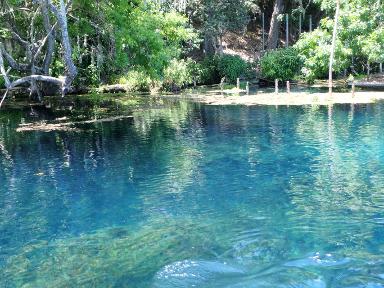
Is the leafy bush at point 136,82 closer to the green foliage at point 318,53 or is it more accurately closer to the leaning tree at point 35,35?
the leaning tree at point 35,35

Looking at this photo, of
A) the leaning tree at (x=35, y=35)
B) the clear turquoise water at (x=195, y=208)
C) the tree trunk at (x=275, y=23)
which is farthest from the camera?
the tree trunk at (x=275, y=23)

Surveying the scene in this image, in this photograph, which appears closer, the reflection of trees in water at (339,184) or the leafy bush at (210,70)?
the reflection of trees in water at (339,184)

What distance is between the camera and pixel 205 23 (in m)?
44.4

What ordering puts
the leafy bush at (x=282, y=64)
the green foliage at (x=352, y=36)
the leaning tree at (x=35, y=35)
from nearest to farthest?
the leaning tree at (x=35, y=35), the green foliage at (x=352, y=36), the leafy bush at (x=282, y=64)

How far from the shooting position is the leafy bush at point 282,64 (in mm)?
43844

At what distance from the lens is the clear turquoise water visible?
358 inches

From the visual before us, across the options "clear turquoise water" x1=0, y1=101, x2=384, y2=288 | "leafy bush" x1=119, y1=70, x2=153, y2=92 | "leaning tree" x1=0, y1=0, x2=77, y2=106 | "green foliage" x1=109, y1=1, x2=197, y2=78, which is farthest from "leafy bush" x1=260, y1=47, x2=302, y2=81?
"clear turquoise water" x1=0, y1=101, x2=384, y2=288

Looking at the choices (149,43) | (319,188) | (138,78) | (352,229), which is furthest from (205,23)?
(352,229)

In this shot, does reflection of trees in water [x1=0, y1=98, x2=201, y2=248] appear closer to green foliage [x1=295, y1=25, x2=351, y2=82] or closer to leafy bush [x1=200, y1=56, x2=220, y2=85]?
green foliage [x1=295, y1=25, x2=351, y2=82]

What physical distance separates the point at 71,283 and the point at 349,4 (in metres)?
35.8

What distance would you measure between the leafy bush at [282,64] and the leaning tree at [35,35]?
67.5 ft

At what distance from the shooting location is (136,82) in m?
41.0

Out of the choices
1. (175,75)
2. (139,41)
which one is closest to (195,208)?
(139,41)

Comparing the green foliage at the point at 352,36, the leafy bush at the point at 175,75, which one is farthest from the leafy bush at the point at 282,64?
the leafy bush at the point at 175,75
